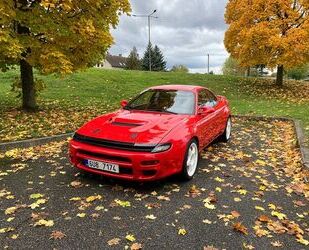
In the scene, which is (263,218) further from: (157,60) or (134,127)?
(157,60)

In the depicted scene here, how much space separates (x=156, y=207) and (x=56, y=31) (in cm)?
633

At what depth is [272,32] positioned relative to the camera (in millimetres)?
18953

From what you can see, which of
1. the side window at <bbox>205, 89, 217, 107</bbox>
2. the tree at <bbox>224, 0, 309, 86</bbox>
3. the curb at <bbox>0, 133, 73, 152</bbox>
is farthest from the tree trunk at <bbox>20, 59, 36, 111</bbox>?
the tree at <bbox>224, 0, 309, 86</bbox>

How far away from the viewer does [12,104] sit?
13094 mm

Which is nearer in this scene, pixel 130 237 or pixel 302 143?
pixel 130 237

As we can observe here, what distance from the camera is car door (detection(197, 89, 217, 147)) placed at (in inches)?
266

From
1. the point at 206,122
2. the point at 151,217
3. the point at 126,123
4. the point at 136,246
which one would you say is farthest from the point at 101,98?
the point at 136,246

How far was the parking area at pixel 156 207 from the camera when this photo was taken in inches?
164

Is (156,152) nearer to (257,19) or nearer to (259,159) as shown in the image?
(259,159)

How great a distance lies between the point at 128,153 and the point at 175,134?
84cm

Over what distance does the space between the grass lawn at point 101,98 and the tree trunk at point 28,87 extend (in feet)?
1.18

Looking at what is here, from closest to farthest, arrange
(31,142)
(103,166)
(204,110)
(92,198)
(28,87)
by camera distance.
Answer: (92,198) → (103,166) → (204,110) → (31,142) → (28,87)

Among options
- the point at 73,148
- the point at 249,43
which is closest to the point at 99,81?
the point at 249,43

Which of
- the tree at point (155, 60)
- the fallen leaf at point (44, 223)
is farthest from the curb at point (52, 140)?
the tree at point (155, 60)
